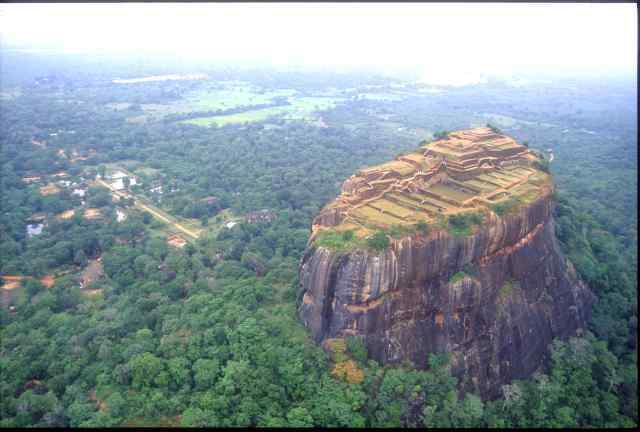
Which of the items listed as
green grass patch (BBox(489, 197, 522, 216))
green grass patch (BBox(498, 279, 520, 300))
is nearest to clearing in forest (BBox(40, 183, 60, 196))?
green grass patch (BBox(489, 197, 522, 216))

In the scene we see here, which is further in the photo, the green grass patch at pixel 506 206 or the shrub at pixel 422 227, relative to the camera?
the green grass patch at pixel 506 206

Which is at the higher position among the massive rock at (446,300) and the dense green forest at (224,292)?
the massive rock at (446,300)

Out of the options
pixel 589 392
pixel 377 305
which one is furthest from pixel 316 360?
pixel 589 392

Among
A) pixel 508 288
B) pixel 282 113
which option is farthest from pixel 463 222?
pixel 282 113

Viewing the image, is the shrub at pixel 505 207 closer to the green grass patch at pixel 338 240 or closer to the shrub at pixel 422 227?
the shrub at pixel 422 227

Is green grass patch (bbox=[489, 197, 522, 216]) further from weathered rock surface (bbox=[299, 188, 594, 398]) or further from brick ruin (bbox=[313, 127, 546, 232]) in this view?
brick ruin (bbox=[313, 127, 546, 232])

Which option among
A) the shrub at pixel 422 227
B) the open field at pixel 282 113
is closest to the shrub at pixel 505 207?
the shrub at pixel 422 227

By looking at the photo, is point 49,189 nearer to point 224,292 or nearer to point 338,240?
point 224,292
